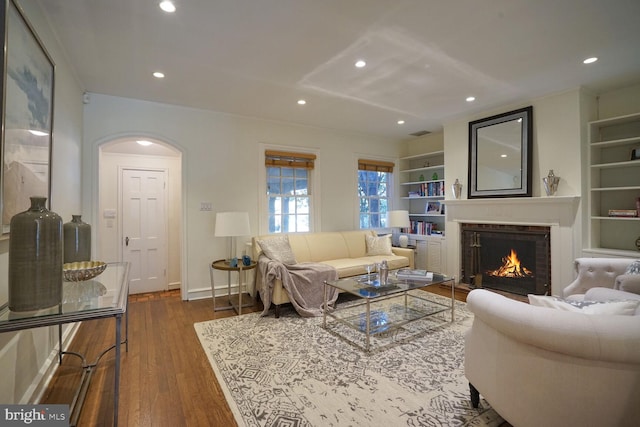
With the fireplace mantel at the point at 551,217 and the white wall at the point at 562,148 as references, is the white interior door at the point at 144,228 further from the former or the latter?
the white wall at the point at 562,148

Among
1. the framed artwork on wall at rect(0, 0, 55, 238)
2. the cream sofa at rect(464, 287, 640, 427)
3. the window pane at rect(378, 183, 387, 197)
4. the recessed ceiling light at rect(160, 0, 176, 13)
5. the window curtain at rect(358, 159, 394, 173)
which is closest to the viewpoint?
the cream sofa at rect(464, 287, 640, 427)

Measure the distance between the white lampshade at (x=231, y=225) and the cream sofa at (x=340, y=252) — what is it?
311 mm

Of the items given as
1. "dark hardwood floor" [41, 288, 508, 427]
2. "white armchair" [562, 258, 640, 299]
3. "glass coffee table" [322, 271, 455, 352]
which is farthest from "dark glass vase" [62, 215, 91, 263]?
"white armchair" [562, 258, 640, 299]

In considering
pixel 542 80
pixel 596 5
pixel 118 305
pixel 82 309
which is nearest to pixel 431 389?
pixel 118 305

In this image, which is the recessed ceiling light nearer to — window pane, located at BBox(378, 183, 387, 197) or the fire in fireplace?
window pane, located at BBox(378, 183, 387, 197)

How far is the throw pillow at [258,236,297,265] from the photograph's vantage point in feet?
12.1

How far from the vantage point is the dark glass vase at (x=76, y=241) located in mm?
2174

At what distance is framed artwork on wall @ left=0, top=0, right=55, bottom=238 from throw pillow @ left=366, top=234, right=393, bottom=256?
158 inches

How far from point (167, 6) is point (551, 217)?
14.8ft

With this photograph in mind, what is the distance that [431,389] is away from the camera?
2014 millimetres

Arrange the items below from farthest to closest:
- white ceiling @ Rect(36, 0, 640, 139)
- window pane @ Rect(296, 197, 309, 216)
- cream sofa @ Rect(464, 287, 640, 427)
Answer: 1. window pane @ Rect(296, 197, 309, 216)
2. white ceiling @ Rect(36, 0, 640, 139)
3. cream sofa @ Rect(464, 287, 640, 427)

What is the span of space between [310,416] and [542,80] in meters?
3.97

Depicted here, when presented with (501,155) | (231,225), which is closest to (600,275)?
(501,155)

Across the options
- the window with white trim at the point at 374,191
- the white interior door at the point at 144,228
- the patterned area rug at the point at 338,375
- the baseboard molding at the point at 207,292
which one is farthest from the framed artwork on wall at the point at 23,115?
the window with white trim at the point at 374,191
